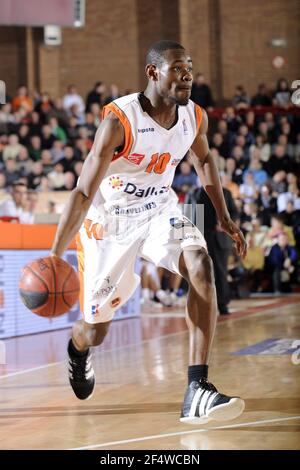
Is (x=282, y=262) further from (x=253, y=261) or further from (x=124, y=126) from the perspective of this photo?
(x=124, y=126)

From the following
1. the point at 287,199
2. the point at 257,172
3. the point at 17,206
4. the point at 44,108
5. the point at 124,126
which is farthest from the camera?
the point at 44,108

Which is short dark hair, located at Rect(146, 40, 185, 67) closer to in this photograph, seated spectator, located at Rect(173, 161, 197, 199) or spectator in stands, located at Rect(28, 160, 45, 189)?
spectator in stands, located at Rect(28, 160, 45, 189)

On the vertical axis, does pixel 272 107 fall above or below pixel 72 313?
above

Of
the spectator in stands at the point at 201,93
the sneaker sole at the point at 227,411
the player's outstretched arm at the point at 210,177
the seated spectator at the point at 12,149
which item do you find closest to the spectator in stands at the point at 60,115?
the seated spectator at the point at 12,149

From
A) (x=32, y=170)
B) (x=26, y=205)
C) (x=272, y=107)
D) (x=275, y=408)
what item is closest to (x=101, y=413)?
(x=275, y=408)

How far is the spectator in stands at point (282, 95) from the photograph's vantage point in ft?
66.0

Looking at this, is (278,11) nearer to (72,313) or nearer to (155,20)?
(155,20)

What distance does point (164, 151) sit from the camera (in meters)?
4.87

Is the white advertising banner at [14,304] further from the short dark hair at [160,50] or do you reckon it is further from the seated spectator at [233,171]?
the seated spectator at [233,171]

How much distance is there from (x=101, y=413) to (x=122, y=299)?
0.68 m

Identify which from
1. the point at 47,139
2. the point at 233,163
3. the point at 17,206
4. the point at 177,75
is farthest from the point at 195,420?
the point at 47,139

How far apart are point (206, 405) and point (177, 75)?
5.75 feet

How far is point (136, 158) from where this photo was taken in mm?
4816

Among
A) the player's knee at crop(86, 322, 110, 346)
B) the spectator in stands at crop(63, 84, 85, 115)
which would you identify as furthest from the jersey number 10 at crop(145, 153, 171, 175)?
the spectator in stands at crop(63, 84, 85, 115)
